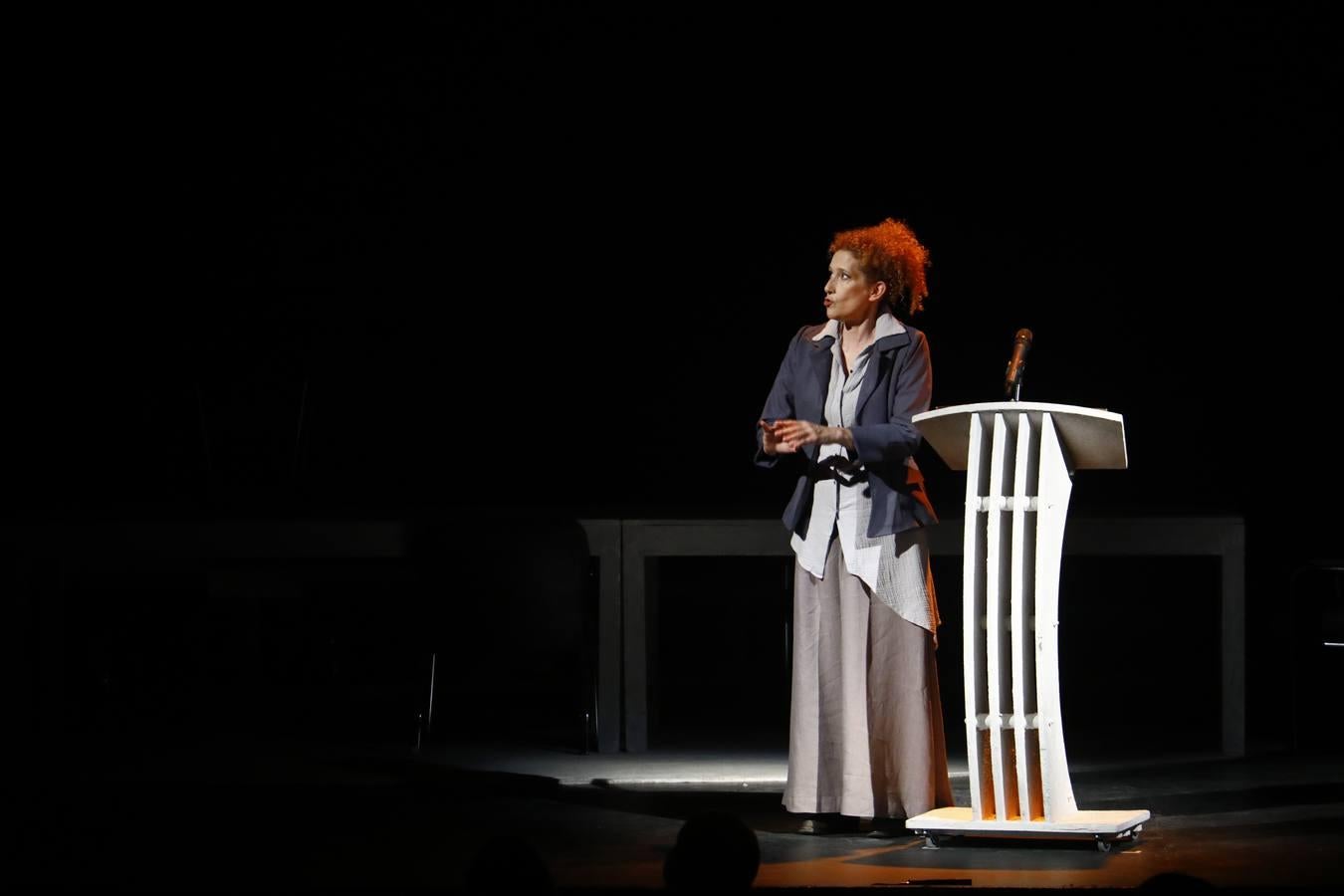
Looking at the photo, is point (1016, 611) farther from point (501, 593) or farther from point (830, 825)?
point (501, 593)

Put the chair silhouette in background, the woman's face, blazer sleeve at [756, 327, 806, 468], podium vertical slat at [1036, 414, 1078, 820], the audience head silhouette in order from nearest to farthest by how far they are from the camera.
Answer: the audience head silhouette
podium vertical slat at [1036, 414, 1078, 820]
the woman's face
blazer sleeve at [756, 327, 806, 468]
the chair silhouette in background

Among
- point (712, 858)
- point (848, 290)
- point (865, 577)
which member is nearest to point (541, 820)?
point (865, 577)

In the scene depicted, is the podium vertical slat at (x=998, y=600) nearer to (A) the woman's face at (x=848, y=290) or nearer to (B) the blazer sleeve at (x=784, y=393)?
(A) the woman's face at (x=848, y=290)

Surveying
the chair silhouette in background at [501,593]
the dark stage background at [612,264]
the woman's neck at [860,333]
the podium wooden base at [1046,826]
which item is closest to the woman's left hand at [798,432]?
the woman's neck at [860,333]

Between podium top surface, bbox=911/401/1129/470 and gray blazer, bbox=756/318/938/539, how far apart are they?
9 cm

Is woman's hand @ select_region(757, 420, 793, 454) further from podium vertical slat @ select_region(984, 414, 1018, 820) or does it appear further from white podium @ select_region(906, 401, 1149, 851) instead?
podium vertical slat @ select_region(984, 414, 1018, 820)

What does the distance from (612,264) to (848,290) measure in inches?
124

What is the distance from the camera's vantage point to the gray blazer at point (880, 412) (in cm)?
412

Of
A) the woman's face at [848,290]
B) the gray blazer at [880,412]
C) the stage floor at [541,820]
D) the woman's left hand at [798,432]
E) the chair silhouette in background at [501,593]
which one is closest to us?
the stage floor at [541,820]

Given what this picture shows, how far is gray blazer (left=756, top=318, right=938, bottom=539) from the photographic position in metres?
4.12

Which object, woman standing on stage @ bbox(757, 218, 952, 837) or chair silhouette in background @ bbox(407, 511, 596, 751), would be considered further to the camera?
chair silhouette in background @ bbox(407, 511, 596, 751)

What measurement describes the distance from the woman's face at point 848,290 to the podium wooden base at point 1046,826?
3.78 feet

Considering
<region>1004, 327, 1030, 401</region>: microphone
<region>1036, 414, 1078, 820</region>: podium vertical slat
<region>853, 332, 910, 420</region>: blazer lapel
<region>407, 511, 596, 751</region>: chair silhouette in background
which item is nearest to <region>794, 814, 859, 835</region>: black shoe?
<region>1036, 414, 1078, 820</region>: podium vertical slat

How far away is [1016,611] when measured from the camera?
393 centimetres
